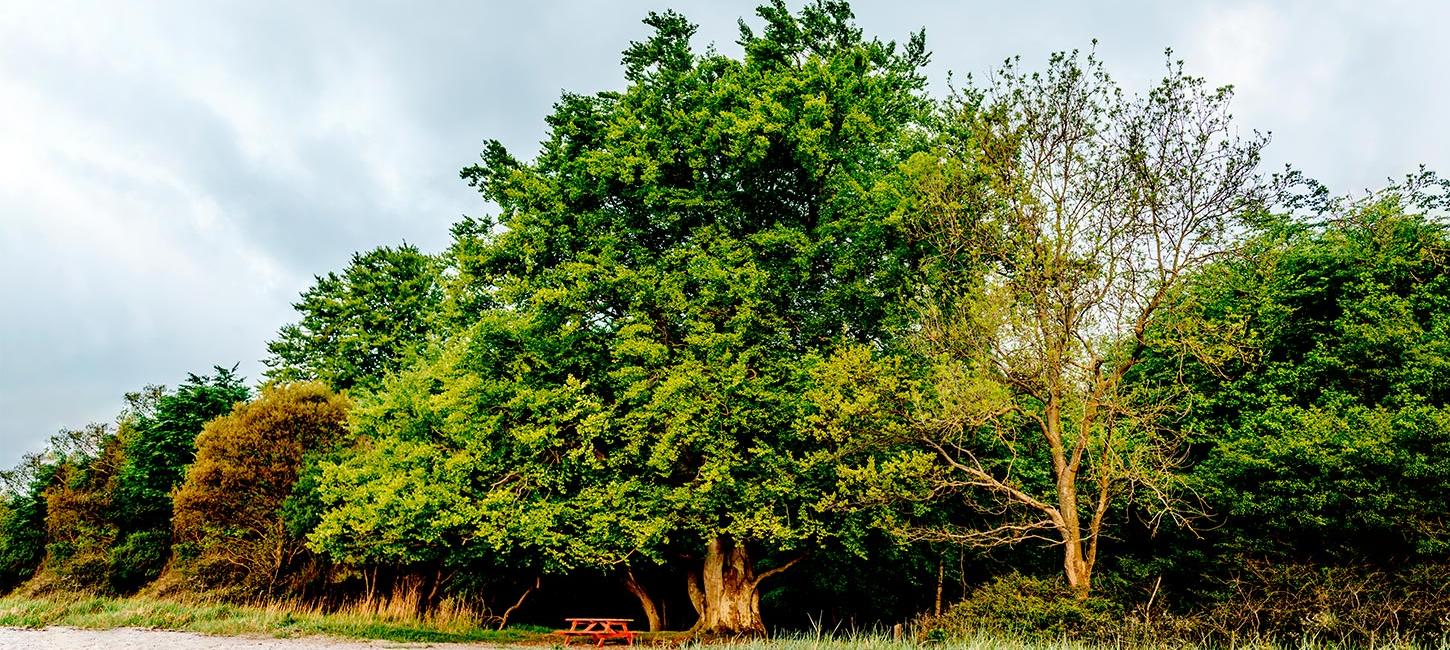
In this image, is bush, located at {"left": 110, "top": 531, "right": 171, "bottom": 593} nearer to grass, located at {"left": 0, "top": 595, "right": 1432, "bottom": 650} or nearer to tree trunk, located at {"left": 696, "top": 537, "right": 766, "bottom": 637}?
grass, located at {"left": 0, "top": 595, "right": 1432, "bottom": 650}

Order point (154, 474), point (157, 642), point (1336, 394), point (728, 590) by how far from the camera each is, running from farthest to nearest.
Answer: point (154, 474)
point (728, 590)
point (1336, 394)
point (157, 642)

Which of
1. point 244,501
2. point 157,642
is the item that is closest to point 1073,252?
point 157,642

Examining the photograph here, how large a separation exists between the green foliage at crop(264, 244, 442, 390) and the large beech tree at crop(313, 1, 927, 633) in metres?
15.4

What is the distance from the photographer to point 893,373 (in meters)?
15.2

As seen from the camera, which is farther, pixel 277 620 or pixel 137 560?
pixel 137 560

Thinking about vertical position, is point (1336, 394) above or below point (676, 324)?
below

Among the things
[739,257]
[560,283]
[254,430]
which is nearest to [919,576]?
[739,257]

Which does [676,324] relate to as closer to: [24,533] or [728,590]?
[728,590]

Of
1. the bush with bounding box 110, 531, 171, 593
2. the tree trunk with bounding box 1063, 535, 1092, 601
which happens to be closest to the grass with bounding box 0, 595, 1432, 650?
the bush with bounding box 110, 531, 171, 593

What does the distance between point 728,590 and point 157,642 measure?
10.7m

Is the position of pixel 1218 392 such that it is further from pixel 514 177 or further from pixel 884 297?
pixel 514 177

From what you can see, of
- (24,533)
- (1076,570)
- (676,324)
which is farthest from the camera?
(24,533)

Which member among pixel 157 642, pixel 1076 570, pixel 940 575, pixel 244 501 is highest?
pixel 244 501

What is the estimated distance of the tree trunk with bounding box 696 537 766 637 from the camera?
56.2ft
